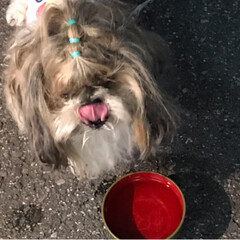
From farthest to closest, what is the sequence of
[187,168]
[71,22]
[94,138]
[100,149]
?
1. [187,168]
2. [100,149]
3. [94,138]
4. [71,22]

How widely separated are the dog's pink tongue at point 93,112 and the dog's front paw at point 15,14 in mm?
1270

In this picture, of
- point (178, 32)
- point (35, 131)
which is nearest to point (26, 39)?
point (35, 131)

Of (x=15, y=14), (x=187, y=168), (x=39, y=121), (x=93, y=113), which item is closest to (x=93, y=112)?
(x=93, y=113)

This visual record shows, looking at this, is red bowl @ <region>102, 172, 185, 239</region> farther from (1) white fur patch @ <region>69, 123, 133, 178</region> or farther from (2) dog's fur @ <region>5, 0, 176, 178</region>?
(2) dog's fur @ <region>5, 0, 176, 178</region>

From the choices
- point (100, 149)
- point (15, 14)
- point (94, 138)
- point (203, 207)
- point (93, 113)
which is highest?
point (93, 113)

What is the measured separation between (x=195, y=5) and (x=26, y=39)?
→ 1668 mm

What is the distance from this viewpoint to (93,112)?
184cm

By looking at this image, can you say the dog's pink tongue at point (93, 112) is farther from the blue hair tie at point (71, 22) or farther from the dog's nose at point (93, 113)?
the blue hair tie at point (71, 22)

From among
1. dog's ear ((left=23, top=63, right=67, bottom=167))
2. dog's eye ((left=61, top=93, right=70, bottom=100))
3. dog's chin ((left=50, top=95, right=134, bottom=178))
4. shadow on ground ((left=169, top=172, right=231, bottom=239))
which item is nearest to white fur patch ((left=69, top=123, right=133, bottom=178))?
dog's chin ((left=50, top=95, right=134, bottom=178))

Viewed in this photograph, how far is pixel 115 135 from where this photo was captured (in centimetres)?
212

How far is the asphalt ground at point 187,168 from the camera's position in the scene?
245cm

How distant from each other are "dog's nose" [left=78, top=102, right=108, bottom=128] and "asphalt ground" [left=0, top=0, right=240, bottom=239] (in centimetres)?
64

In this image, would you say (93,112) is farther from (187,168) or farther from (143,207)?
(187,168)

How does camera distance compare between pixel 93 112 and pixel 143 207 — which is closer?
pixel 93 112
